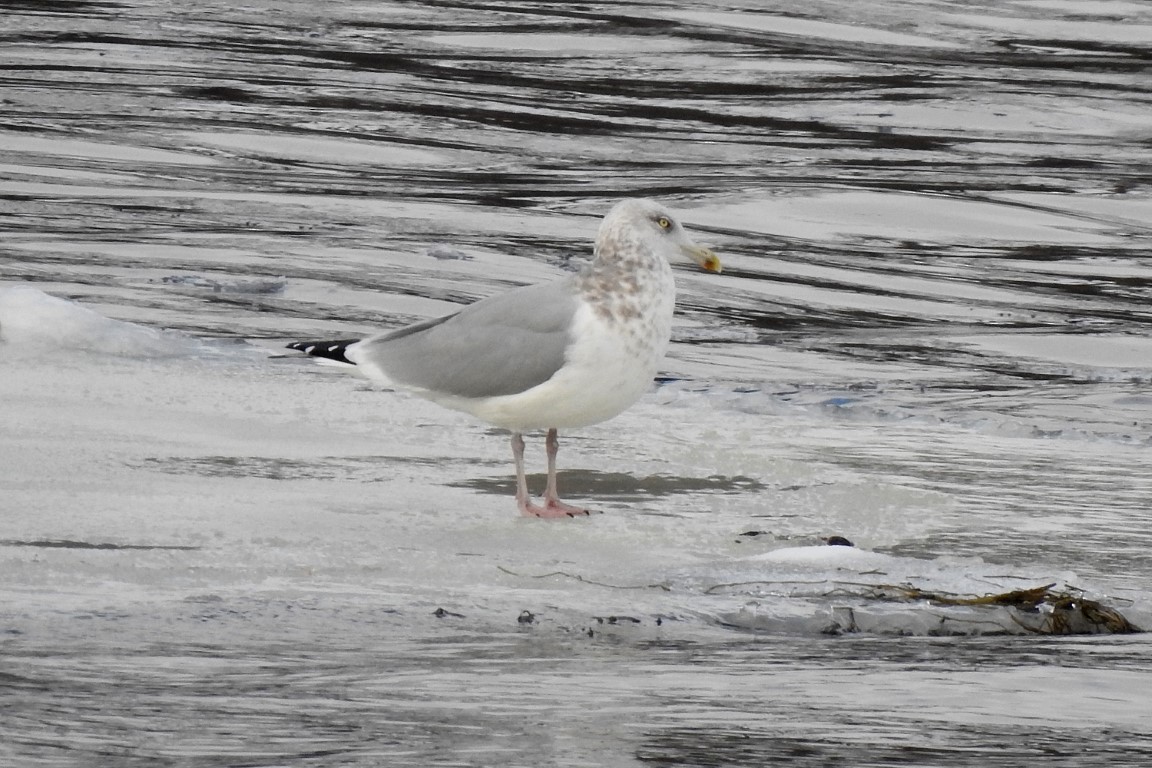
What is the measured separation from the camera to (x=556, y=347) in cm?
608

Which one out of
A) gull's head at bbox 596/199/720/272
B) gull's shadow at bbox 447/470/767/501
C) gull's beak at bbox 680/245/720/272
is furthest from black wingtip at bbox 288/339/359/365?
gull's beak at bbox 680/245/720/272

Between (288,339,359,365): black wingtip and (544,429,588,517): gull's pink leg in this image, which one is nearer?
(544,429,588,517): gull's pink leg

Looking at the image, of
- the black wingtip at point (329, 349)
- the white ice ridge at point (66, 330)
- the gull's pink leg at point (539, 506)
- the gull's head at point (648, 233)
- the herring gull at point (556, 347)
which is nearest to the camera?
the gull's pink leg at point (539, 506)

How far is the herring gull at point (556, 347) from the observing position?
6.06 metres

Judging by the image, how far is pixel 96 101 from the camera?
14914 mm

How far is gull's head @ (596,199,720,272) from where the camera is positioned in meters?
6.38

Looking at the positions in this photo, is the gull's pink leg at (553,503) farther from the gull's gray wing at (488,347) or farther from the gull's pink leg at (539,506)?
the gull's gray wing at (488,347)

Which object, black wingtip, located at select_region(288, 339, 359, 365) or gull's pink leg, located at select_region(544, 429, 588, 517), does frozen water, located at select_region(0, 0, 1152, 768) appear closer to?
gull's pink leg, located at select_region(544, 429, 588, 517)

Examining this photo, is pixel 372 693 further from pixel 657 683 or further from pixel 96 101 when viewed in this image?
pixel 96 101

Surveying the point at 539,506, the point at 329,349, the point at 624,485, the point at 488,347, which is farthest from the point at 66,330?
the point at 539,506

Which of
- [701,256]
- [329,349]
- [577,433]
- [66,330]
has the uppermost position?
[701,256]

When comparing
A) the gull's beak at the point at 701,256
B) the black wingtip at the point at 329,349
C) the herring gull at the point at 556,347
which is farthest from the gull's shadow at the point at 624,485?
the gull's beak at the point at 701,256

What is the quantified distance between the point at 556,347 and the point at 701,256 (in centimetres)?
77

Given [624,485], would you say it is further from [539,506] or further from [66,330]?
[66,330]
